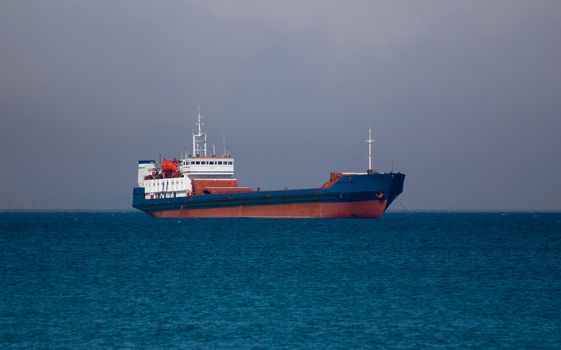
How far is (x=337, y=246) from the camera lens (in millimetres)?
63281

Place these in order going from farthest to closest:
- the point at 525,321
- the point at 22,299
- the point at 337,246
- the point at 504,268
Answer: the point at 337,246 → the point at 504,268 → the point at 22,299 → the point at 525,321

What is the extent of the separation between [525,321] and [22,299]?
19.8 meters

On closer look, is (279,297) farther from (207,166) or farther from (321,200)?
(207,166)

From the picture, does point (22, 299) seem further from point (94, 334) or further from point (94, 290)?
point (94, 334)

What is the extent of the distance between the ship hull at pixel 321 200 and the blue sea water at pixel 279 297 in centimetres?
2839

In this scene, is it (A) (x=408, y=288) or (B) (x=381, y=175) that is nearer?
(A) (x=408, y=288)

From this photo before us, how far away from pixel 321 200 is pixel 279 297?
58.9 meters

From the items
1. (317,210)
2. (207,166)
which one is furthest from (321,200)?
(207,166)

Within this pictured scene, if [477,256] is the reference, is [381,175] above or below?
above

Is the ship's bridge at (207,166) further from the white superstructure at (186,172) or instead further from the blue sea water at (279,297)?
the blue sea water at (279,297)

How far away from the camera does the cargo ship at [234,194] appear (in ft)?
301

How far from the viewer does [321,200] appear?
93438 millimetres

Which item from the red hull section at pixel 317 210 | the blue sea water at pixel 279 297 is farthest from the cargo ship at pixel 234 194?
the blue sea water at pixel 279 297

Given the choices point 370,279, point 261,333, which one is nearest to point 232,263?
point 370,279
